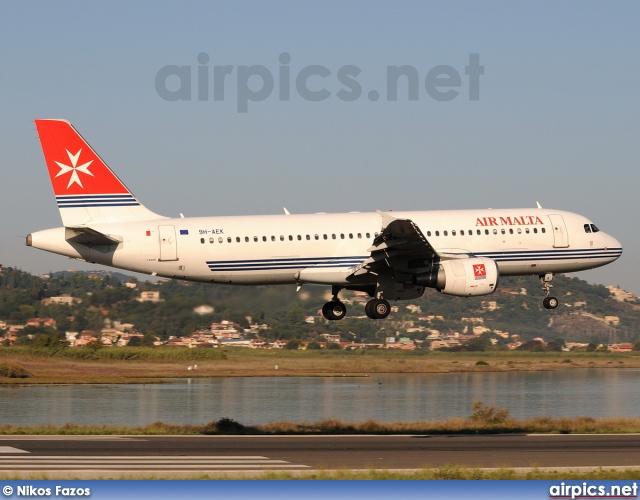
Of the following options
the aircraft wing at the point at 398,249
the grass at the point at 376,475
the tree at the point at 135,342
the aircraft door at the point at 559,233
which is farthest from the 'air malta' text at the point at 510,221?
the tree at the point at 135,342

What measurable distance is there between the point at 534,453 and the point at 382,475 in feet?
28.2

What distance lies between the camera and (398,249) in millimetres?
47844

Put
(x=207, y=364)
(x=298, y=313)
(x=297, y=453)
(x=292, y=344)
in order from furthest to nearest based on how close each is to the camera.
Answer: (x=292, y=344) → (x=207, y=364) → (x=298, y=313) → (x=297, y=453)

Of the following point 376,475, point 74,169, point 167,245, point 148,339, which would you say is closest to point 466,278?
point 167,245

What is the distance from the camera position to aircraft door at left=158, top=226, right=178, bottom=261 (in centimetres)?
4753

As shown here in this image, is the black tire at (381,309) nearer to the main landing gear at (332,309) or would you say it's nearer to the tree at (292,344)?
the main landing gear at (332,309)

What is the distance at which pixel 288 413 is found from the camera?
6353cm

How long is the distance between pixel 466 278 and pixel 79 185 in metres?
18.2

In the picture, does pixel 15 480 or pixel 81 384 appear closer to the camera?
pixel 15 480

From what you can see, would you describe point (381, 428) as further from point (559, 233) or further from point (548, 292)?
point (559, 233)

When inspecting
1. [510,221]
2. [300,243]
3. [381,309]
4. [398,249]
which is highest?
[510,221]

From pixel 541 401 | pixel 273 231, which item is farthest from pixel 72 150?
pixel 541 401

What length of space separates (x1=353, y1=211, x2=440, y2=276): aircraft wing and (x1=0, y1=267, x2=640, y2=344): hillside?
223 inches

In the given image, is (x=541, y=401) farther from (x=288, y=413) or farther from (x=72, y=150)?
(x=72, y=150)
